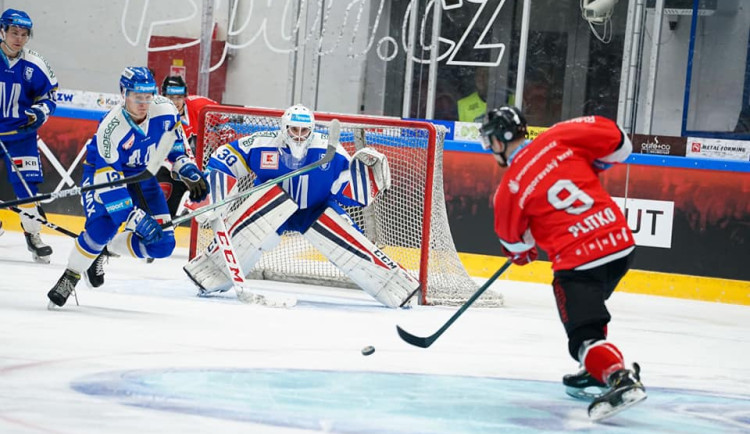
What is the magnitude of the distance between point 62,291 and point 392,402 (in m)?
1.79

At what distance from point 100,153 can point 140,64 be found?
12.9 feet

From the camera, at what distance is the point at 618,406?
2.85m

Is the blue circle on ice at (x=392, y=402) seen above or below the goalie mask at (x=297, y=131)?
below

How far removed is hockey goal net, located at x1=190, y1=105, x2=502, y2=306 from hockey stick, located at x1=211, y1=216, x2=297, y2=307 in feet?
1.64

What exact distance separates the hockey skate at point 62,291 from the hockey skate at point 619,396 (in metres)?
2.25

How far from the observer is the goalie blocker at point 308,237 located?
5.26 meters

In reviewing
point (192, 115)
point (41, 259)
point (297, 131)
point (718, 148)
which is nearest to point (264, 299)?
point (297, 131)

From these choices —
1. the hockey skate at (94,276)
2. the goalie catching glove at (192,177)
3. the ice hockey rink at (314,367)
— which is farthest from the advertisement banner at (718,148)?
the hockey skate at (94,276)

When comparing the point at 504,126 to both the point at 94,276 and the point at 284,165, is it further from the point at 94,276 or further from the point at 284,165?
the point at 94,276

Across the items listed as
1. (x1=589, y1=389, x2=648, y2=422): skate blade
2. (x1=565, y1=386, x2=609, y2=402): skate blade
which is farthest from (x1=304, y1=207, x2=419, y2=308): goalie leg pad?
(x1=589, y1=389, x2=648, y2=422): skate blade

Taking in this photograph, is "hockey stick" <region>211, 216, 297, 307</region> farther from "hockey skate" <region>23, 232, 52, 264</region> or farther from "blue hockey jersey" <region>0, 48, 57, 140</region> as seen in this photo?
"blue hockey jersey" <region>0, 48, 57, 140</region>

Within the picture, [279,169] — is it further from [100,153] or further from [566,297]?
[566,297]

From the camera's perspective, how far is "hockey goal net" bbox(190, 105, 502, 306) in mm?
5797

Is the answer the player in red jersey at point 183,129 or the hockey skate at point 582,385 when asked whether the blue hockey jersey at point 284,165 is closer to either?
the player in red jersey at point 183,129
